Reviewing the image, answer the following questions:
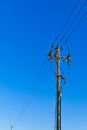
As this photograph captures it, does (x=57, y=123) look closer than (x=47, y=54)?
Yes

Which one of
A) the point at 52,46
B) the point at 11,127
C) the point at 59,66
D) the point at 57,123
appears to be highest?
the point at 11,127

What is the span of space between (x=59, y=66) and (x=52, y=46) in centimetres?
199

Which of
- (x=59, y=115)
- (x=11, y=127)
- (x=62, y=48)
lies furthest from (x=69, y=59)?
(x=11, y=127)

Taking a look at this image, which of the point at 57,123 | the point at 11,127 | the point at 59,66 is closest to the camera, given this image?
the point at 57,123

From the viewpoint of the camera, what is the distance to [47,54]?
29.0 meters

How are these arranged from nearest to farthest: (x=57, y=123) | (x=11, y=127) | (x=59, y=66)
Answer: (x=57, y=123) < (x=59, y=66) < (x=11, y=127)

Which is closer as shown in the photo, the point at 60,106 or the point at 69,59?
the point at 60,106

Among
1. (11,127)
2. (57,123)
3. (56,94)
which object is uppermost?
(11,127)

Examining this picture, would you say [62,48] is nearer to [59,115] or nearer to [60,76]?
[60,76]

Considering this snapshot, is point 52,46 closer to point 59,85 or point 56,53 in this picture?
point 56,53

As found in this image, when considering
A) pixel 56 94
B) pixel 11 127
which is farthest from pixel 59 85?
pixel 11 127

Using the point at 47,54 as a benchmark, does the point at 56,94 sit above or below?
below

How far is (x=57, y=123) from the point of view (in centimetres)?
2578

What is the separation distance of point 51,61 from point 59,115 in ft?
15.0
